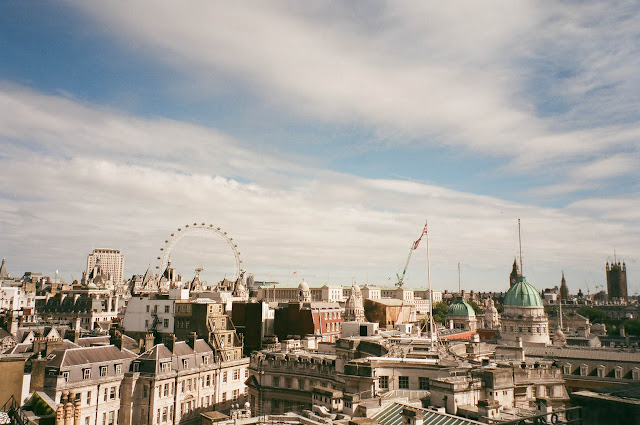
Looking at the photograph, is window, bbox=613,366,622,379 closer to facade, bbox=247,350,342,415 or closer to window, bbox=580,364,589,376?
window, bbox=580,364,589,376

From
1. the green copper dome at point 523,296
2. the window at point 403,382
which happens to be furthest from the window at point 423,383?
the green copper dome at point 523,296

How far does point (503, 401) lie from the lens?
34500 millimetres

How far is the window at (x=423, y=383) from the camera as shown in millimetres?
40072

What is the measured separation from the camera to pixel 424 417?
27391 mm

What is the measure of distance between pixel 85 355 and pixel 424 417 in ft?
129

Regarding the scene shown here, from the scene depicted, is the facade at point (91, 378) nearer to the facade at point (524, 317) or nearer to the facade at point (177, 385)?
the facade at point (177, 385)

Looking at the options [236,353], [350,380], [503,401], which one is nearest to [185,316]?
[236,353]

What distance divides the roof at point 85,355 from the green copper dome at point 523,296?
7381 cm

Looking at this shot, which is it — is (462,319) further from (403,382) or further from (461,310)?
(403,382)

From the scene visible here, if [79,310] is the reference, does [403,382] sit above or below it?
below

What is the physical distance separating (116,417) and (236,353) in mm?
19348

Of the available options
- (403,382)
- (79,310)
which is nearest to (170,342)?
(403,382)

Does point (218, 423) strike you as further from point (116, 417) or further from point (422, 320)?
point (422, 320)

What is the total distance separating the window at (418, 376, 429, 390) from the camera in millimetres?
40072
